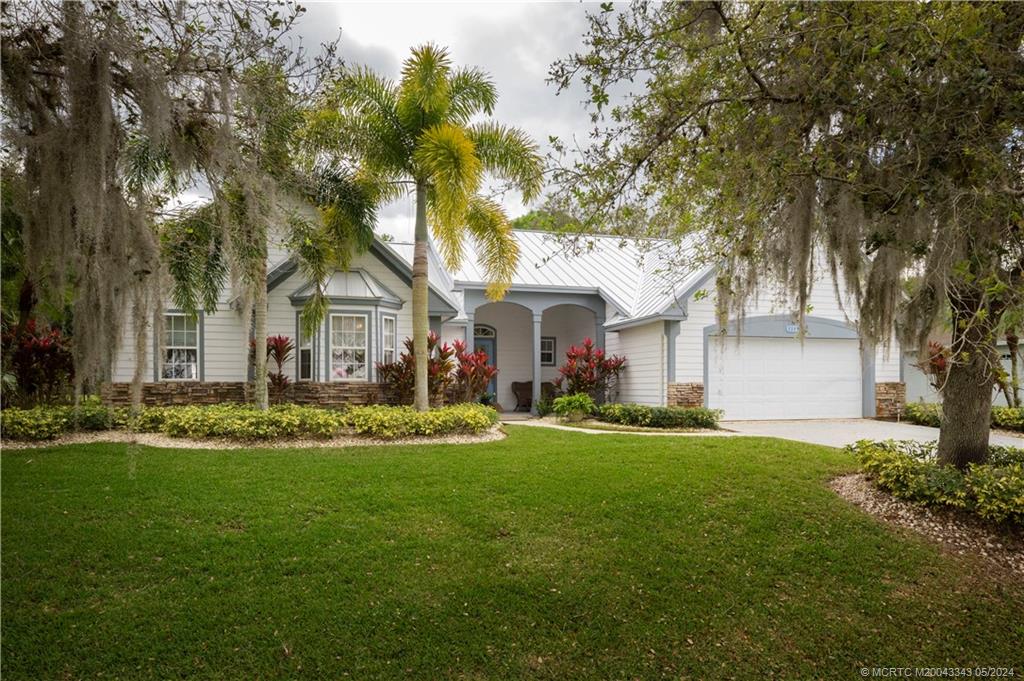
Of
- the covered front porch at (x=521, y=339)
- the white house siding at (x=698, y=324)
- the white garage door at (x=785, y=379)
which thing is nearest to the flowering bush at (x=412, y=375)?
the covered front porch at (x=521, y=339)

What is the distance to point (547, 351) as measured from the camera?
59.7 ft

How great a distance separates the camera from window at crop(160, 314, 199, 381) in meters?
11.9

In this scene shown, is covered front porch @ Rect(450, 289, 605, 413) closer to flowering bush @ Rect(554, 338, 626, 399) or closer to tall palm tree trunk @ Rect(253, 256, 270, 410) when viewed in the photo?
flowering bush @ Rect(554, 338, 626, 399)

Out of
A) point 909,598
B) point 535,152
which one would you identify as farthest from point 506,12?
point 909,598

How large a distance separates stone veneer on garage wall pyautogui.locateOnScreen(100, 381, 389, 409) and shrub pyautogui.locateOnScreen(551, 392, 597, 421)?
383 centimetres

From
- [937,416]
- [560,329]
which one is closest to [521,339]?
[560,329]

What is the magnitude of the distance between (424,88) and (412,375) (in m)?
5.14

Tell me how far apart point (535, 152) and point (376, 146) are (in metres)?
2.58

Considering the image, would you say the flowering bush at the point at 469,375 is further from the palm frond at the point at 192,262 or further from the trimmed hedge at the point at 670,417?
the palm frond at the point at 192,262

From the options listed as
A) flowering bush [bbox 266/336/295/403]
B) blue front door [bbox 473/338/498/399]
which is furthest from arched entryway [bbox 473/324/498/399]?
flowering bush [bbox 266/336/295/403]

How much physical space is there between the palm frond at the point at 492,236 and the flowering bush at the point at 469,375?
7.45ft

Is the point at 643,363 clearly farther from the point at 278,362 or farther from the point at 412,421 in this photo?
the point at 278,362

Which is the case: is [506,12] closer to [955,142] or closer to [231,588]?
[955,142]

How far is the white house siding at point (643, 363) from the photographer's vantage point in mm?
13320
